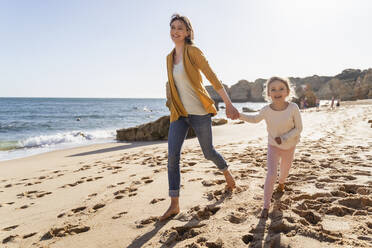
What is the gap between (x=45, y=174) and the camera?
5.13 metres

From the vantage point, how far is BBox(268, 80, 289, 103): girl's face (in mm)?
2441

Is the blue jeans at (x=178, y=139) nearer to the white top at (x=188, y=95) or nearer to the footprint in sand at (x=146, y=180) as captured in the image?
the white top at (x=188, y=95)

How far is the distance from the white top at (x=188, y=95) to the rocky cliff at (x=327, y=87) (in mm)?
28130

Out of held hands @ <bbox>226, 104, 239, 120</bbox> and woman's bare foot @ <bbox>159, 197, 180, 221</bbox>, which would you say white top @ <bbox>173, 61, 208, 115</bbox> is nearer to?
held hands @ <bbox>226, 104, 239, 120</bbox>

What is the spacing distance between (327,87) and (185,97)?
6890cm

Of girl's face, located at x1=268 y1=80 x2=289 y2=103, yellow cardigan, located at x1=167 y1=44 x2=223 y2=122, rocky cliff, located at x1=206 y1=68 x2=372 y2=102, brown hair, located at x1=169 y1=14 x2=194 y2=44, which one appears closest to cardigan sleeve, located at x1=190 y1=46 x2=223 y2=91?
yellow cardigan, located at x1=167 y1=44 x2=223 y2=122

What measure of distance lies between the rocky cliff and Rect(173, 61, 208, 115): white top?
2813cm

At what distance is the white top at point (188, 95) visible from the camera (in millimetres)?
2555

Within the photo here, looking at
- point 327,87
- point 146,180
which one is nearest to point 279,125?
point 146,180

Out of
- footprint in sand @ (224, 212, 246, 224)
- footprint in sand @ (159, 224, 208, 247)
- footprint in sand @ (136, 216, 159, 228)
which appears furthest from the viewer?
footprint in sand @ (136, 216, 159, 228)

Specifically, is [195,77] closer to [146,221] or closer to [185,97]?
[185,97]

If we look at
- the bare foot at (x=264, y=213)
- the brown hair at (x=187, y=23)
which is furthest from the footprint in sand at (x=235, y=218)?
the brown hair at (x=187, y=23)

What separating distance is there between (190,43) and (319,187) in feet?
7.37

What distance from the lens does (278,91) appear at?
245cm
